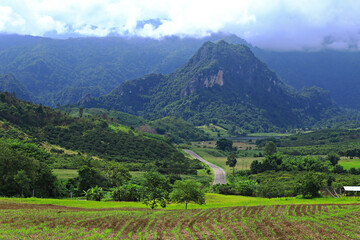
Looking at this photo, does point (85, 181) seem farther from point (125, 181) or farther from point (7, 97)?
point (7, 97)

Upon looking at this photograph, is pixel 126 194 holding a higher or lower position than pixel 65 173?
higher

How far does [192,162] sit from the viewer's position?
18838cm

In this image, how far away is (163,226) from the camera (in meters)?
45.8

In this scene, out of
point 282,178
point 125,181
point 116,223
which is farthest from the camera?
point 282,178

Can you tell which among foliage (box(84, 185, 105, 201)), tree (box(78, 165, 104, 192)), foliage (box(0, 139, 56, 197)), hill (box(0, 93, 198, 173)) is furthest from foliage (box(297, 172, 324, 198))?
hill (box(0, 93, 198, 173))

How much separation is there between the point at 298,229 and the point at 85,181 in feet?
246

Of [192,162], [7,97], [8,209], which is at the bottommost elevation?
[192,162]

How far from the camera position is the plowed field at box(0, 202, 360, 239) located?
132 ft

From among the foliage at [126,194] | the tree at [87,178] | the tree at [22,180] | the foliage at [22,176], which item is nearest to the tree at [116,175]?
the tree at [87,178]

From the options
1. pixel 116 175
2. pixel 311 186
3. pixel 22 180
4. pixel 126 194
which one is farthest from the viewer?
pixel 116 175

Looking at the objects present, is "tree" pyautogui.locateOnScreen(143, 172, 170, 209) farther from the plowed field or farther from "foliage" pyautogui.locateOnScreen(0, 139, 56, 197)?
"foliage" pyautogui.locateOnScreen(0, 139, 56, 197)

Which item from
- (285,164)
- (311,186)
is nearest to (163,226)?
(311,186)

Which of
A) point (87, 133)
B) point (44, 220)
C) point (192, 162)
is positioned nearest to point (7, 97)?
point (87, 133)

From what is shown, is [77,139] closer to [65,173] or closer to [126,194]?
[65,173]
